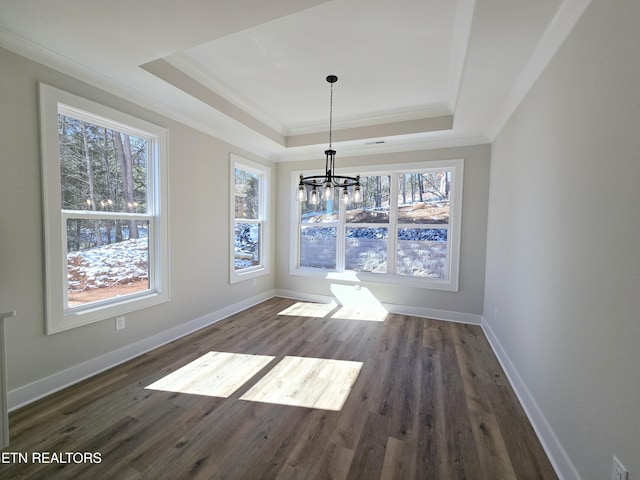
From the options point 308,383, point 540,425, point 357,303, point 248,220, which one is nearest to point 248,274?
point 248,220

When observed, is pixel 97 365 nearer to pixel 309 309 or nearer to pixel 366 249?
pixel 309 309

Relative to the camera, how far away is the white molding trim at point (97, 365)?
200 centimetres

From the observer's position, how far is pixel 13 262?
1919 mm

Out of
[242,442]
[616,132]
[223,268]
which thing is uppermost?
[616,132]

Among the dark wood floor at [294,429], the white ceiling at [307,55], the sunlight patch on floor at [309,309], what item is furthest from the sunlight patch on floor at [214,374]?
the white ceiling at [307,55]

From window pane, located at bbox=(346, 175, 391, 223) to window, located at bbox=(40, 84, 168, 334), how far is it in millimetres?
2889

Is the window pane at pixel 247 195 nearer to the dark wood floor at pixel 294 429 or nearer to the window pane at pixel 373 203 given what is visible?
the window pane at pixel 373 203

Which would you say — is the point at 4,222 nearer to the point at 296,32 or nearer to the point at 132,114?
the point at 132,114

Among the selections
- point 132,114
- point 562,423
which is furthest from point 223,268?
point 562,423

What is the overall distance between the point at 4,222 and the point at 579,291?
12.0 ft

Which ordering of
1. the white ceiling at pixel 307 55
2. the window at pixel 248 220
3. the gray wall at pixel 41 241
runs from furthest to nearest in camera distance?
the window at pixel 248 220 < the gray wall at pixel 41 241 < the white ceiling at pixel 307 55

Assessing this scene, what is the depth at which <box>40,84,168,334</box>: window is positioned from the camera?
2.11 m

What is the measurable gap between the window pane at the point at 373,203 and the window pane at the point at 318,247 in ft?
1.61

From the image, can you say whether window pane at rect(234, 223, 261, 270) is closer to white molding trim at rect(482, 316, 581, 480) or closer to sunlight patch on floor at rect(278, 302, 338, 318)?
sunlight patch on floor at rect(278, 302, 338, 318)
